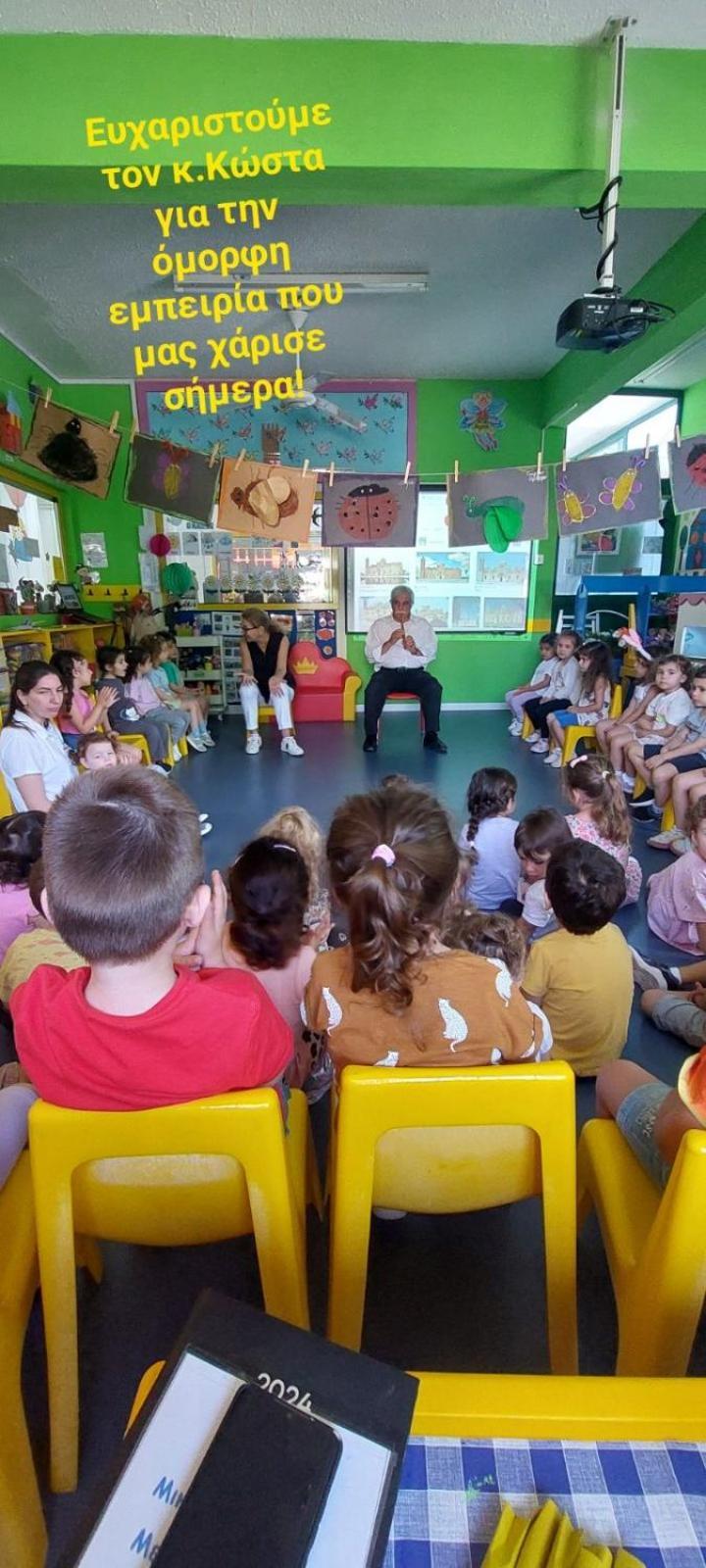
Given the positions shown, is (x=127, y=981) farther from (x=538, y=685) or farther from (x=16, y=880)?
(x=538, y=685)

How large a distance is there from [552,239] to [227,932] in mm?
4162

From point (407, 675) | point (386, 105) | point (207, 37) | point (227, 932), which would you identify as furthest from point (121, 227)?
point (227, 932)

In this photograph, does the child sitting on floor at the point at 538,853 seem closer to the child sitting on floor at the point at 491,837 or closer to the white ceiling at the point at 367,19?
the child sitting on floor at the point at 491,837

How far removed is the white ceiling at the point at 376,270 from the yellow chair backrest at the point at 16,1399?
417cm

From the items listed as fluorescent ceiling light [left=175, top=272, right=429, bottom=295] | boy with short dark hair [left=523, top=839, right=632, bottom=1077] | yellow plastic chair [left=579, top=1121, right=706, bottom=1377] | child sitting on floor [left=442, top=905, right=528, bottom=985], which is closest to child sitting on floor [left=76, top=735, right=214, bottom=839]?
child sitting on floor [left=442, top=905, right=528, bottom=985]

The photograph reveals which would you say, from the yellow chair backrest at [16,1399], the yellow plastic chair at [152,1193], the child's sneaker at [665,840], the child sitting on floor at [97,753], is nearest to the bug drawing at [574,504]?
the child's sneaker at [665,840]

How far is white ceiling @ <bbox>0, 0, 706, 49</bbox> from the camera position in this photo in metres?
2.12

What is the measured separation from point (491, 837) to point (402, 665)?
323cm

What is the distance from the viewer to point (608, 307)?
277 cm

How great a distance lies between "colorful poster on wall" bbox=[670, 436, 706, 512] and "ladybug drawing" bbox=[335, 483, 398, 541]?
1818mm

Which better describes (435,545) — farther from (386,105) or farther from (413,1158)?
(413,1158)

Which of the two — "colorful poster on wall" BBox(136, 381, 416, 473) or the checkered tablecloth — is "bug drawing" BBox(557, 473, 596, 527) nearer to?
"colorful poster on wall" BBox(136, 381, 416, 473)

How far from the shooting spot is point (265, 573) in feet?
23.2

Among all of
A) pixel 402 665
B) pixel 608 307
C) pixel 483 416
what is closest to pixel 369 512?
pixel 402 665
